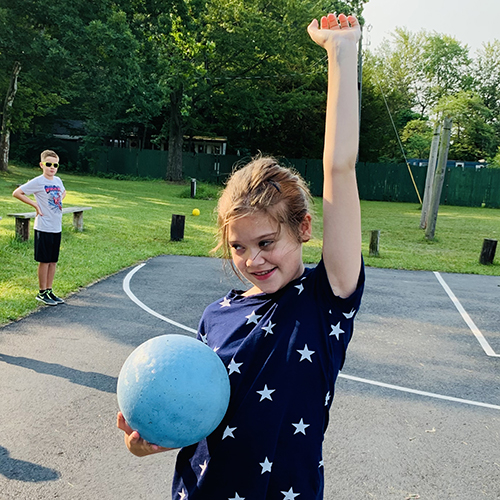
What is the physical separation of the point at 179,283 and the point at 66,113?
38.5 metres

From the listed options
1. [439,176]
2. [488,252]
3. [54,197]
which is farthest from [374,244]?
[54,197]

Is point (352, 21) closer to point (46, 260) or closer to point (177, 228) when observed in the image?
point (46, 260)

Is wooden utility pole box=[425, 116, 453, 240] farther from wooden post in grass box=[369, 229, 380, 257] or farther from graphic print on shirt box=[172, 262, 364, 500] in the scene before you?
graphic print on shirt box=[172, 262, 364, 500]

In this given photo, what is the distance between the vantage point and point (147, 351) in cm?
168

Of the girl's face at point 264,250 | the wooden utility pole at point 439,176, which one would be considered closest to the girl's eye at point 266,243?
the girl's face at point 264,250

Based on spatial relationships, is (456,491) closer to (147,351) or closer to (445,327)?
(147,351)

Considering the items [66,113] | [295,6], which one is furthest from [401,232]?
[66,113]

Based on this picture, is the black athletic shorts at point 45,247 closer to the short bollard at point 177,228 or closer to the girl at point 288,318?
the girl at point 288,318

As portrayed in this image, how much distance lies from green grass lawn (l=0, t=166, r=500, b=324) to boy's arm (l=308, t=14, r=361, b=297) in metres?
3.18

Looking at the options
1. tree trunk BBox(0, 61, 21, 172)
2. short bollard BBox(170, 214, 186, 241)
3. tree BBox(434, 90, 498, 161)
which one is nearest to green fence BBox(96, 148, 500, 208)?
tree trunk BBox(0, 61, 21, 172)

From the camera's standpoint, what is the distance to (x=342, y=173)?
62.7 inches

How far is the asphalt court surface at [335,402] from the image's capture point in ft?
11.9

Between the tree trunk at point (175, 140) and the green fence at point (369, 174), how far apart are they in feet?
8.53

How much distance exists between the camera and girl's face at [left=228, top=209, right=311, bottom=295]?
1.67 m
